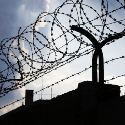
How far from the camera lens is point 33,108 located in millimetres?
7414

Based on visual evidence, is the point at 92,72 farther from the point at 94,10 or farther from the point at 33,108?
the point at 33,108

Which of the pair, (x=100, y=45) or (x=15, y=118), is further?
(x=15, y=118)

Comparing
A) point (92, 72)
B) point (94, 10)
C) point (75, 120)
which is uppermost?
point (94, 10)

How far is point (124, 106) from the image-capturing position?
4.82 meters

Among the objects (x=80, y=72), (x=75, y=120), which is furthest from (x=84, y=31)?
(x=75, y=120)

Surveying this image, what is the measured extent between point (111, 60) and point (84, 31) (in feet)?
2.94

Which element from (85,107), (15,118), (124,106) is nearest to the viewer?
(124,106)

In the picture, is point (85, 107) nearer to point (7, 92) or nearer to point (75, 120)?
point (75, 120)

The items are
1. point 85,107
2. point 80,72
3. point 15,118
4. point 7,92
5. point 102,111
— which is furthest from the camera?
point 7,92

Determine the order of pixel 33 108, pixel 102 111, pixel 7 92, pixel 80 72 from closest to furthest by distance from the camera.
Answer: pixel 102 111 < pixel 80 72 < pixel 33 108 < pixel 7 92

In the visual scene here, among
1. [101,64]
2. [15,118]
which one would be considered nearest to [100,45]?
[101,64]

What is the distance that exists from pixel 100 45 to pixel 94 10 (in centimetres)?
84

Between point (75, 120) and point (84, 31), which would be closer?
point (84, 31)

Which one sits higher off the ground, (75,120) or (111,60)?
(111,60)
